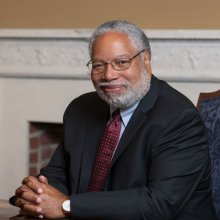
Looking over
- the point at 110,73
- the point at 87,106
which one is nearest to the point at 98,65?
the point at 110,73

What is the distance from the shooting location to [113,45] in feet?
6.45

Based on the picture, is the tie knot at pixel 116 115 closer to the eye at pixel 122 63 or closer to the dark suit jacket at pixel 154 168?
the dark suit jacket at pixel 154 168

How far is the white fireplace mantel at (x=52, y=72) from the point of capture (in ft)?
9.35

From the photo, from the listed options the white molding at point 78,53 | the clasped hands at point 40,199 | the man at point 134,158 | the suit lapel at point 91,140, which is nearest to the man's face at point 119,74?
the man at point 134,158

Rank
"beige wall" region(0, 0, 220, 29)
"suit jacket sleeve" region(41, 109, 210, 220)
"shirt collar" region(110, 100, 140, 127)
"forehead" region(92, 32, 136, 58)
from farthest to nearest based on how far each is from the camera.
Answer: "beige wall" region(0, 0, 220, 29) → "shirt collar" region(110, 100, 140, 127) → "forehead" region(92, 32, 136, 58) → "suit jacket sleeve" region(41, 109, 210, 220)

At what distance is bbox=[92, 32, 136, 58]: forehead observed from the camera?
197 centimetres

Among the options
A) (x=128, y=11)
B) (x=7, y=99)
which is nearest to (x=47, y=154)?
(x=7, y=99)

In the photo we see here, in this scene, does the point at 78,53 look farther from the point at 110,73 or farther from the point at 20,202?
the point at 20,202

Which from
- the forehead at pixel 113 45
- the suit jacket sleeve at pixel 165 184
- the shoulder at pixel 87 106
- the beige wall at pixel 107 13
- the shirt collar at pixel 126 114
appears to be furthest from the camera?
the beige wall at pixel 107 13

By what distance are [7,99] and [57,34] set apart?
0.56 metres

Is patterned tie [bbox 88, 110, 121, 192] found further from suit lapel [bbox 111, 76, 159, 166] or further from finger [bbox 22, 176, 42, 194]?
finger [bbox 22, 176, 42, 194]

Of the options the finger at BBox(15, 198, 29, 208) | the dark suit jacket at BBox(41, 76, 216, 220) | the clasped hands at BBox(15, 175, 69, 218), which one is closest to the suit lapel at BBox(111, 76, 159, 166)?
the dark suit jacket at BBox(41, 76, 216, 220)

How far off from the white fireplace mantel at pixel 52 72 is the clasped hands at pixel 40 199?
116cm

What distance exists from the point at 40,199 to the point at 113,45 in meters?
0.58
